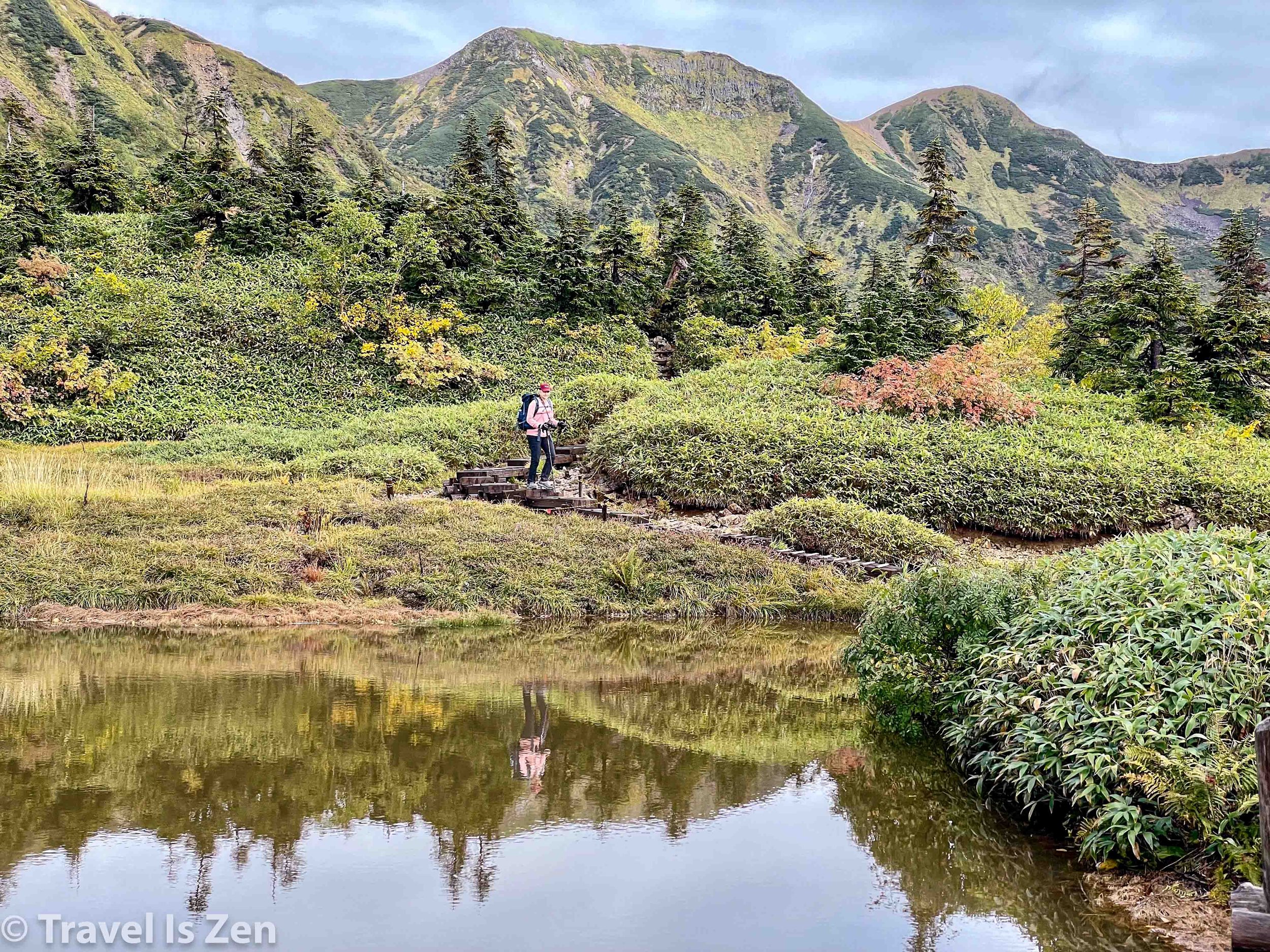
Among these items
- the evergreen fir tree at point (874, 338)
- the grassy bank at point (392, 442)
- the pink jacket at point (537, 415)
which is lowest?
the grassy bank at point (392, 442)

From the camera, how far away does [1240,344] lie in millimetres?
20016

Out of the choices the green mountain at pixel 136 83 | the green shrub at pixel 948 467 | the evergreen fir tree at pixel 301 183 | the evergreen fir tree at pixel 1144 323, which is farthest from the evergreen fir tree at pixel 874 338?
the green mountain at pixel 136 83

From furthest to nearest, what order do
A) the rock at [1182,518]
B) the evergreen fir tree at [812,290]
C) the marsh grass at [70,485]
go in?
the evergreen fir tree at [812,290], the rock at [1182,518], the marsh grass at [70,485]

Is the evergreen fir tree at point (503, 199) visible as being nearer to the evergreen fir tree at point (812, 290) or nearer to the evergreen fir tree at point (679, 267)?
the evergreen fir tree at point (679, 267)

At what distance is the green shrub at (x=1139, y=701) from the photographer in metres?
4.75

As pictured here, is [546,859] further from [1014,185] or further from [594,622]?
[1014,185]

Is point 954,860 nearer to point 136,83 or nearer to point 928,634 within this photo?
point 928,634

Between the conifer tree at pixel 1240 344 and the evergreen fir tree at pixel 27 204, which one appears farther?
the evergreen fir tree at pixel 27 204

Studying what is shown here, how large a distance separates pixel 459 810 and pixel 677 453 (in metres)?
11.3

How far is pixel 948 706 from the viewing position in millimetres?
6828

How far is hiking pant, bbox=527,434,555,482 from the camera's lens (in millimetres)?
14828

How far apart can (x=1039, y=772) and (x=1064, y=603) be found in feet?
4.45

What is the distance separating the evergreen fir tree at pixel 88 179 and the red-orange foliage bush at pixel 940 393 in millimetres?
24255

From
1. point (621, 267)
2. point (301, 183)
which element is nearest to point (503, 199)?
point (621, 267)
